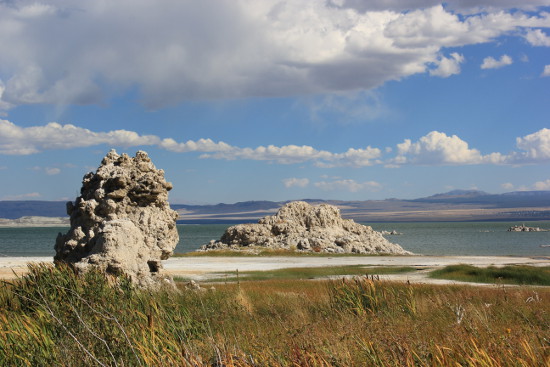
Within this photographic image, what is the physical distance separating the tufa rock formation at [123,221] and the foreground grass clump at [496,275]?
54.8 feet

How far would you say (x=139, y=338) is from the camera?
900 cm

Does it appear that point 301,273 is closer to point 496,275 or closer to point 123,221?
point 496,275

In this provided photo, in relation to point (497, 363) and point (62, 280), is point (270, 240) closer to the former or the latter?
point (62, 280)

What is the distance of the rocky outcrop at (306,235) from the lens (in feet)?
199

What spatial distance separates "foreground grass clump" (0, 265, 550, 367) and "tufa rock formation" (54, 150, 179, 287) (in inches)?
111

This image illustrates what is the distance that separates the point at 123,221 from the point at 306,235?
45599mm

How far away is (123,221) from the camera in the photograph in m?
18.5

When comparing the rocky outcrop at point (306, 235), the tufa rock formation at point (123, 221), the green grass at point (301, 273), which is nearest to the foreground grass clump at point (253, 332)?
the tufa rock formation at point (123, 221)

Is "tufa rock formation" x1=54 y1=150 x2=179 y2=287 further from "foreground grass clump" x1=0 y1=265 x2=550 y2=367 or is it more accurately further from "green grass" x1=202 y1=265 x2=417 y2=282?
"green grass" x1=202 y1=265 x2=417 y2=282

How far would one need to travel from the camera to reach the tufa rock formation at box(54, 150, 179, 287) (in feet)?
57.7

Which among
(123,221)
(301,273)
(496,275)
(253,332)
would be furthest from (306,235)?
(253,332)

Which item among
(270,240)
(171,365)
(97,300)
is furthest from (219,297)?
(270,240)

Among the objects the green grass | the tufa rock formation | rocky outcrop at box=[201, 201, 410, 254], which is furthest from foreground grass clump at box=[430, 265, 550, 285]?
rocky outcrop at box=[201, 201, 410, 254]

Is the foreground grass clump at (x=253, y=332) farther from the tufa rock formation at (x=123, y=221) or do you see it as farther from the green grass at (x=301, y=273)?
the green grass at (x=301, y=273)
